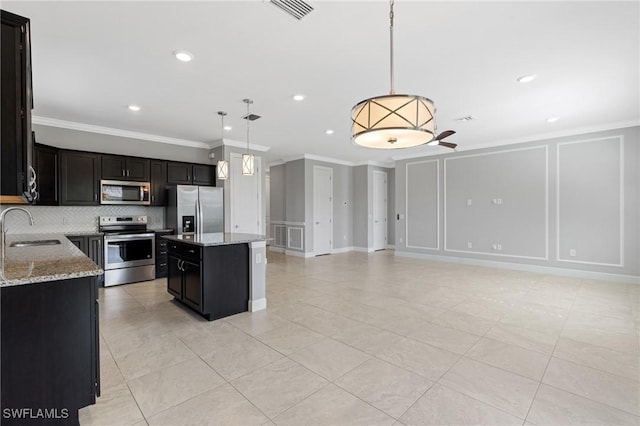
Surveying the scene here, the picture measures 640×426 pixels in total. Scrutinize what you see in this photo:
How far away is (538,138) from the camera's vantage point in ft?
19.7

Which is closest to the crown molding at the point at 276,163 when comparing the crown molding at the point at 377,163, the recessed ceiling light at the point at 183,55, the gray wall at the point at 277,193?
the gray wall at the point at 277,193

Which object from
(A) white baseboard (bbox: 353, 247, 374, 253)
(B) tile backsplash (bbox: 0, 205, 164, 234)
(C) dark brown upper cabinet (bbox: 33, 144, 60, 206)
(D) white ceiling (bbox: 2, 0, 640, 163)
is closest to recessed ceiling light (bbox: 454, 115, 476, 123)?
(D) white ceiling (bbox: 2, 0, 640, 163)

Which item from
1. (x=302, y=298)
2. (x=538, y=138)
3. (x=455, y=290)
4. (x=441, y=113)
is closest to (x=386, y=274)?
(x=455, y=290)

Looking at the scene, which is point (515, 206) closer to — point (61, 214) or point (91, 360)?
point (91, 360)

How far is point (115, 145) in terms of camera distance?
5.52 metres

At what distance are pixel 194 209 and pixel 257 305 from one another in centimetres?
270

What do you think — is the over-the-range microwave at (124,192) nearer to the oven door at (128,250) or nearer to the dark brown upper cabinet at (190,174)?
the dark brown upper cabinet at (190,174)

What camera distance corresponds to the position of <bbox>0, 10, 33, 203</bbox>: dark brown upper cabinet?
1680 millimetres

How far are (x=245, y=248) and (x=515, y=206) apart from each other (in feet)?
18.4

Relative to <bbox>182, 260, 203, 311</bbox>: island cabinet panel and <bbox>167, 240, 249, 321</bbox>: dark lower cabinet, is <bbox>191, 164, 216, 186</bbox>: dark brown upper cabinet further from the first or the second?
<bbox>182, 260, 203, 311</bbox>: island cabinet panel

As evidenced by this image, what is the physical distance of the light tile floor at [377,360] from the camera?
193 centimetres

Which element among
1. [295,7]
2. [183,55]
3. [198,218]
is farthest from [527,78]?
[198,218]

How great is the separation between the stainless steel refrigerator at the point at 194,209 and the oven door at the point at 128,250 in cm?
51

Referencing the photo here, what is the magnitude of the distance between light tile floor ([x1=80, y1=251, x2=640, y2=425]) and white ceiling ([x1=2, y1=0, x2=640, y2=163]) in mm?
2721
